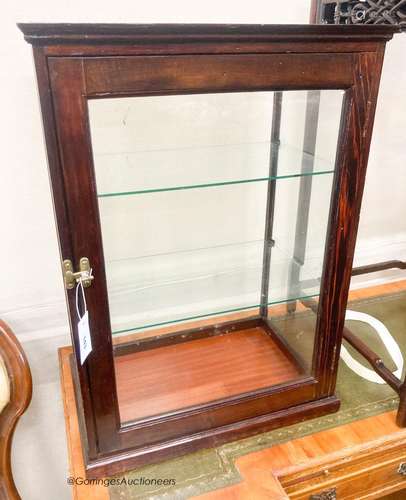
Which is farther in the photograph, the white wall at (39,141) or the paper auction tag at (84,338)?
the white wall at (39,141)

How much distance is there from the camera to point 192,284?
92 centimetres

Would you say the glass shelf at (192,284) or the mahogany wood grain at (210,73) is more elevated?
the mahogany wood grain at (210,73)

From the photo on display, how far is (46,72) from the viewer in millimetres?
520

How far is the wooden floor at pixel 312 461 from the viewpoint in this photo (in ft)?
2.47

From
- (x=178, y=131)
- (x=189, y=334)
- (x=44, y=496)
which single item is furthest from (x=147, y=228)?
(x=44, y=496)

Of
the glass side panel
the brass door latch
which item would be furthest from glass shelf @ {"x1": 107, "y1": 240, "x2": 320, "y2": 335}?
the brass door latch

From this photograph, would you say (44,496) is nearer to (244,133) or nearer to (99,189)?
(99,189)

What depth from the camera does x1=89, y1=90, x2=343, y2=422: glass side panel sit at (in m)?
0.74

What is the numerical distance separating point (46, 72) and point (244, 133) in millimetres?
482

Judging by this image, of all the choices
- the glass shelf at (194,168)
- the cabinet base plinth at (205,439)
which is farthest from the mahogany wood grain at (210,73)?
the cabinet base plinth at (205,439)

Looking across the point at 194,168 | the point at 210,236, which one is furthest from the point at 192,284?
the point at 194,168

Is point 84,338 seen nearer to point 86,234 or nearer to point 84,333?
point 84,333

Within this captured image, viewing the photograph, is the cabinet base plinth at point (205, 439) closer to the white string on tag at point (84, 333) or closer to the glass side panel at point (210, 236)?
the glass side panel at point (210, 236)

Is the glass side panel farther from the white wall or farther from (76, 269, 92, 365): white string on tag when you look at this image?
the white wall
